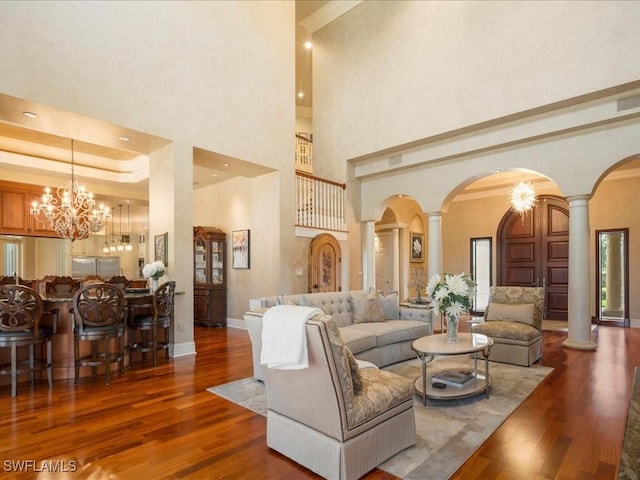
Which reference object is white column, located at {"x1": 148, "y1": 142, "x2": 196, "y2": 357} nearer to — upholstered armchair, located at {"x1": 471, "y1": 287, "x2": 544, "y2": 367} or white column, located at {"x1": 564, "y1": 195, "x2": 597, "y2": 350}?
upholstered armchair, located at {"x1": 471, "y1": 287, "x2": 544, "y2": 367}

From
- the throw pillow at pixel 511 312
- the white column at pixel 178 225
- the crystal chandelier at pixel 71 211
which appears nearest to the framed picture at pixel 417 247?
the throw pillow at pixel 511 312

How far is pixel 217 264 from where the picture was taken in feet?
26.9

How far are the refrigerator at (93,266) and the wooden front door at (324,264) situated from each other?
6271 mm

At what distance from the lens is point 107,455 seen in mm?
2539

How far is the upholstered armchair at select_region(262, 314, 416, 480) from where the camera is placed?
7.02ft

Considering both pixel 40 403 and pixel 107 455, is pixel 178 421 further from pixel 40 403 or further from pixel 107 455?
pixel 40 403

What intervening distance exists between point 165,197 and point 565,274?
8906 millimetres

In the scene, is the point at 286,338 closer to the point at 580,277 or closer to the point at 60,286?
the point at 580,277

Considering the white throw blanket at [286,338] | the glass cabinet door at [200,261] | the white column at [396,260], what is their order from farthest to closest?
the white column at [396,260], the glass cabinet door at [200,261], the white throw blanket at [286,338]

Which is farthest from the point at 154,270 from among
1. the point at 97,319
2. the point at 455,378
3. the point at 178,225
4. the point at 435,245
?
the point at 435,245

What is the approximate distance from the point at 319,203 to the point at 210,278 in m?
2.91

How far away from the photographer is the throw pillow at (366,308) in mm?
5066

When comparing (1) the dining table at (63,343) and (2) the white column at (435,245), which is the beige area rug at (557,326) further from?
→ (1) the dining table at (63,343)

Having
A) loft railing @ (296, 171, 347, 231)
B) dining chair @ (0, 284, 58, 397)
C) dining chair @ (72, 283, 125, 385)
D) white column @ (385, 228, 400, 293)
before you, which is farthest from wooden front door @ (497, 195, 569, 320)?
dining chair @ (0, 284, 58, 397)
